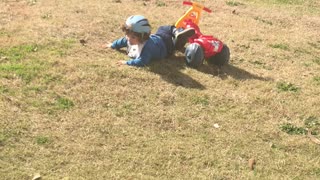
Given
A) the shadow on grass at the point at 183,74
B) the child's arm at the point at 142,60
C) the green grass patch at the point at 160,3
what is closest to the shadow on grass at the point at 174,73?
the shadow on grass at the point at 183,74

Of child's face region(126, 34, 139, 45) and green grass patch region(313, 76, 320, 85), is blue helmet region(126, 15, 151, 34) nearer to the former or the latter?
child's face region(126, 34, 139, 45)

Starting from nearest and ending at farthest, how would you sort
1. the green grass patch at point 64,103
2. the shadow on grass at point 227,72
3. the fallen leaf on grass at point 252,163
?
the fallen leaf on grass at point 252,163
the green grass patch at point 64,103
the shadow on grass at point 227,72

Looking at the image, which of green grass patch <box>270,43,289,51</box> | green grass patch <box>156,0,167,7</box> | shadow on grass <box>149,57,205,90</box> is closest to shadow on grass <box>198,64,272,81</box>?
shadow on grass <box>149,57,205,90</box>

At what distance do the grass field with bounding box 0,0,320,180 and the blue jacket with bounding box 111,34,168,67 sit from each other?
108 mm

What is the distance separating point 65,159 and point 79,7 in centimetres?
488

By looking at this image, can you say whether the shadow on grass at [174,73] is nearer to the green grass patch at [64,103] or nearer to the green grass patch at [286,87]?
the green grass patch at [286,87]

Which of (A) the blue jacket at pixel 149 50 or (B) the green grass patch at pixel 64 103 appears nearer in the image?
(B) the green grass patch at pixel 64 103

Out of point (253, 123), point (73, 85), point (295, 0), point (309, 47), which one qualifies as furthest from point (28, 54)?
point (295, 0)

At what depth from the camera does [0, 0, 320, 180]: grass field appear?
452 cm

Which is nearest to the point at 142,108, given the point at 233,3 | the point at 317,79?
the point at 317,79

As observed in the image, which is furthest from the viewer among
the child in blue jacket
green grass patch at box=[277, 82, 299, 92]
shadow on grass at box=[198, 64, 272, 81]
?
shadow on grass at box=[198, 64, 272, 81]

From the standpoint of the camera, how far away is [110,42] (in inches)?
287

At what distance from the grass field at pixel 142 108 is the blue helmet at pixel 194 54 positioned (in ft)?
0.34

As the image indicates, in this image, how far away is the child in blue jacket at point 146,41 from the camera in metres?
6.31
